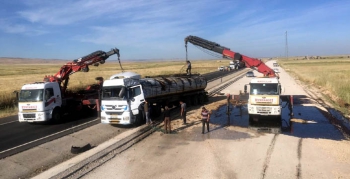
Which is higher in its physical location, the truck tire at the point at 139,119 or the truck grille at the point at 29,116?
the truck grille at the point at 29,116

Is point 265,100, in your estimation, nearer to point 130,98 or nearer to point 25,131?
point 130,98

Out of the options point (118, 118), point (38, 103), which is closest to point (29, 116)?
point (38, 103)

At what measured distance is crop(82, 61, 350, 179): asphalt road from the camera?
1079 cm

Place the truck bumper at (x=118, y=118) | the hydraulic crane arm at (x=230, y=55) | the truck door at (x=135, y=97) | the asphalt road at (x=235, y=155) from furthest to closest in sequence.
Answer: the hydraulic crane arm at (x=230, y=55) < the truck door at (x=135, y=97) < the truck bumper at (x=118, y=118) < the asphalt road at (x=235, y=155)

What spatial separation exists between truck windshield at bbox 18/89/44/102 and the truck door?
19.7 feet

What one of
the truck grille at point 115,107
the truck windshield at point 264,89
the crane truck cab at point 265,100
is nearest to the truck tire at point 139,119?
the truck grille at point 115,107

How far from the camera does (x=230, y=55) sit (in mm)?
22516

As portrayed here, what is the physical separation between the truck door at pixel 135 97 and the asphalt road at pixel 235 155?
214 centimetres

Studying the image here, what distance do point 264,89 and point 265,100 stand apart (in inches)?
36.8

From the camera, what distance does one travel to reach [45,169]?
1166 centimetres

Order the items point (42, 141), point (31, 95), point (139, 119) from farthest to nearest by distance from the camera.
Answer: point (31, 95), point (139, 119), point (42, 141)

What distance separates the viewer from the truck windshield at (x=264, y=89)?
18091 mm

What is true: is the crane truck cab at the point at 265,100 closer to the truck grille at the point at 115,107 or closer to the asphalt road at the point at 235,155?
the asphalt road at the point at 235,155

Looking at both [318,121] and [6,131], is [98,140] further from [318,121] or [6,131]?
[318,121]
